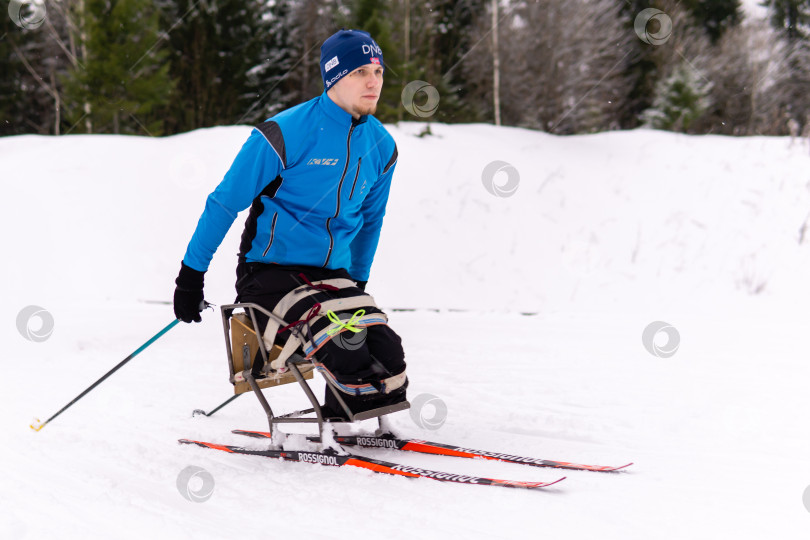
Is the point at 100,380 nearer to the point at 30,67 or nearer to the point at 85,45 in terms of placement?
the point at 85,45

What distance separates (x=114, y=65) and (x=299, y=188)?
14.2 metres

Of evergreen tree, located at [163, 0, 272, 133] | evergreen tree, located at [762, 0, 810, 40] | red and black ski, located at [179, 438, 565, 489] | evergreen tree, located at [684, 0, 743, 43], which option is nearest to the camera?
red and black ski, located at [179, 438, 565, 489]

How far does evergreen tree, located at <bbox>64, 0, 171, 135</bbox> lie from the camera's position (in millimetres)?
14484

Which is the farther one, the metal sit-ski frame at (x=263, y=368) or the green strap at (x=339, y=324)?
the metal sit-ski frame at (x=263, y=368)

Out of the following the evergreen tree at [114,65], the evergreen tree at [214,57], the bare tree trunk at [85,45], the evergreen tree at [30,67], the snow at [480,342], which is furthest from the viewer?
the evergreen tree at [30,67]

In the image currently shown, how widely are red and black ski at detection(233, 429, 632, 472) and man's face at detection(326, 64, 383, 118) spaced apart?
4.96ft

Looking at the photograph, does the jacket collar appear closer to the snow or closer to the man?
the man

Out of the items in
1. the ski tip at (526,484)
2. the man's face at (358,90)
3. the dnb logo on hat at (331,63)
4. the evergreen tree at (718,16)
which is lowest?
the ski tip at (526,484)

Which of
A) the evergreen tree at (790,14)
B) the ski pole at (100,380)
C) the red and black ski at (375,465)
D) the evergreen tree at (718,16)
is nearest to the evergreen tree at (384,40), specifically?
the ski pole at (100,380)

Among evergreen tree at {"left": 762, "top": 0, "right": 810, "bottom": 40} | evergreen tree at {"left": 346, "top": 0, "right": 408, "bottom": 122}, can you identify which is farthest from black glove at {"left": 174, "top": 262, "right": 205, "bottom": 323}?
evergreen tree at {"left": 762, "top": 0, "right": 810, "bottom": 40}

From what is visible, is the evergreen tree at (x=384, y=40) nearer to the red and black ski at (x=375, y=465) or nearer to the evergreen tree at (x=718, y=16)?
the red and black ski at (x=375, y=465)

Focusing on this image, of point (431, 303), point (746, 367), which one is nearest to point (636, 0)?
point (431, 303)

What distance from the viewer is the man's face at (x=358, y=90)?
2.78 metres

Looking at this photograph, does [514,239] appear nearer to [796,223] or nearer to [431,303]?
[431,303]
